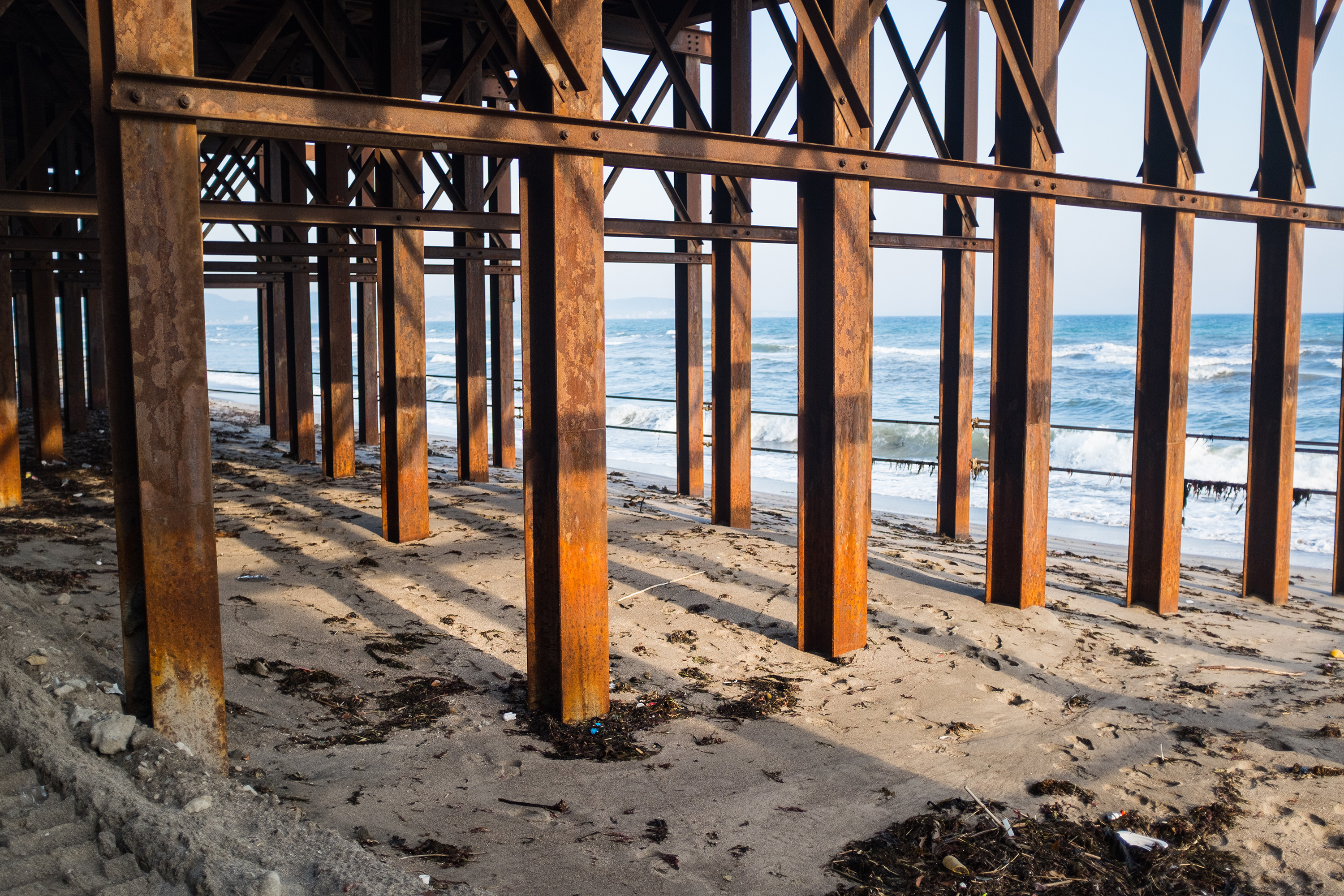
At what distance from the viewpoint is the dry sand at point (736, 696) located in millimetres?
3740

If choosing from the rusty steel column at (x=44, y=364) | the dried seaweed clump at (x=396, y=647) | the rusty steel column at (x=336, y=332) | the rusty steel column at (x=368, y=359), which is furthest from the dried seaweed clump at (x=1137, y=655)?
the rusty steel column at (x=368, y=359)

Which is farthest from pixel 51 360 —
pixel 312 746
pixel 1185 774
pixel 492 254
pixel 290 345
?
pixel 1185 774

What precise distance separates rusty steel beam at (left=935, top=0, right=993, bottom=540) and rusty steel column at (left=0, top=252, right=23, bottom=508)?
10.2m

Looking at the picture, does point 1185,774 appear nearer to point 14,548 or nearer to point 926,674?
point 926,674

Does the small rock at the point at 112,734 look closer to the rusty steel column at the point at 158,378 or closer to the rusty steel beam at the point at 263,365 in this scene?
the rusty steel column at the point at 158,378

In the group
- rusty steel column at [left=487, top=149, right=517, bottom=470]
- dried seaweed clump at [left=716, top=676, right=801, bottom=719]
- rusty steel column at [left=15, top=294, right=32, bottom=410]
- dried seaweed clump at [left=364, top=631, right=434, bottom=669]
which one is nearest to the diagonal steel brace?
dried seaweed clump at [left=716, top=676, right=801, bottom=719]

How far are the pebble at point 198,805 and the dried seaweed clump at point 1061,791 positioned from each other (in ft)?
11.1

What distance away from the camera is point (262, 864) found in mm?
3010

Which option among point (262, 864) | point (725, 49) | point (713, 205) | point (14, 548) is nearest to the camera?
point (262, 864)

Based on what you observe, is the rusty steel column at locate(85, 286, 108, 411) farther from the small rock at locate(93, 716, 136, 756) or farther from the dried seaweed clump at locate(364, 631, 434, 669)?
the small rock at locate(93, 716, 136, 756)

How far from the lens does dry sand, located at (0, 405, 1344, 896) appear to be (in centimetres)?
374

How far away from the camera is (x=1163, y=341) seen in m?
7.71

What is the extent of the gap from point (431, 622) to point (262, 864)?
3.44 meters

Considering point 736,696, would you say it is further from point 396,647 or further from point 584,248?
point 584,248
